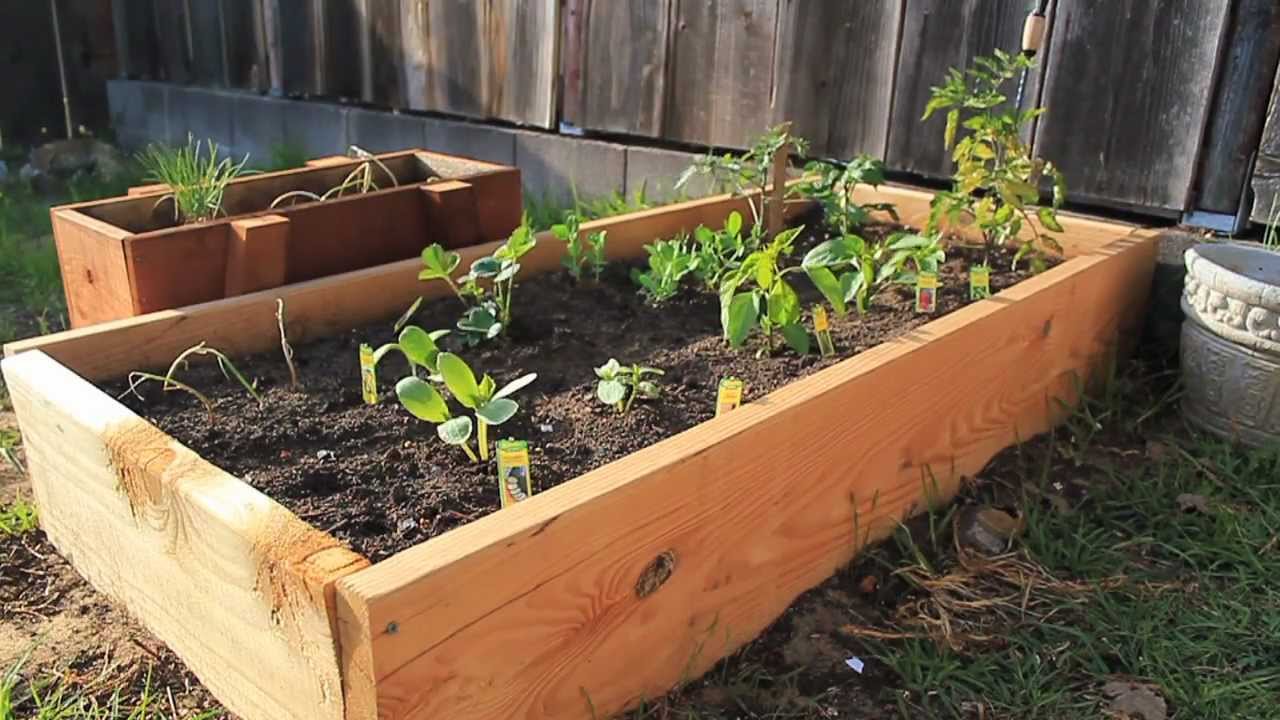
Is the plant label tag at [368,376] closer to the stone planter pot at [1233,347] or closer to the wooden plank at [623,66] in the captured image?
the stone planter pot at [1233,347]

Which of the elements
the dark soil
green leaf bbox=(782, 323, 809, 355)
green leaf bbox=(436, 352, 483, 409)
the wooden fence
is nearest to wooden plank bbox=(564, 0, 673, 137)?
the wooden fence

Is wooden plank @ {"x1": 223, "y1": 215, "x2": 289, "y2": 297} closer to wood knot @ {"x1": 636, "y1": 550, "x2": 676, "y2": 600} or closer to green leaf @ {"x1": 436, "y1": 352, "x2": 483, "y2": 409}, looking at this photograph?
green leaf @ {"x1": 436, "y1": 352, "x2": 483, "y2": 409}

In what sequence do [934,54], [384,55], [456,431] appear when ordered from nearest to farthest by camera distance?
[456,431]
[934,54]
[384,55]

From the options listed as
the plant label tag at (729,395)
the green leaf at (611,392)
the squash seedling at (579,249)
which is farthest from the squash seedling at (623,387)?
the squash seedling at (579,249)

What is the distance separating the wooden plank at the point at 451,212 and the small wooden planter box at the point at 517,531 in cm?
33

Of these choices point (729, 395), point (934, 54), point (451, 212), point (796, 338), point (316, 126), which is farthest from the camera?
point (316, 126)

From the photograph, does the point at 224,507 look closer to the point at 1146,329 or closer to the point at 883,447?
the point at 883,447

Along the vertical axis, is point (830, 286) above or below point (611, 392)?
above

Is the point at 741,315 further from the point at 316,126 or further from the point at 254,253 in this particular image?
the point at 316,126

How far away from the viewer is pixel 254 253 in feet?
7.15

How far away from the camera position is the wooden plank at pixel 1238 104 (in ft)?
7.77

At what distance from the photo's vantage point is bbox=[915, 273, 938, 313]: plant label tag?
2.21m

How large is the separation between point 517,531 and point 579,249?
3.96ft

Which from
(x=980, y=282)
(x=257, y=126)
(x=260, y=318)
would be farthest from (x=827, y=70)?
(x=257, y=126)
